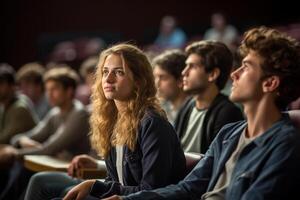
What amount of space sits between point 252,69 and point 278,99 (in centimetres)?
12

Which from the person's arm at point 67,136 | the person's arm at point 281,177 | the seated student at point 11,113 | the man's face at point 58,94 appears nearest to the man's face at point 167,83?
the person's arm at point 67,136

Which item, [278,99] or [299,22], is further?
[299,22]

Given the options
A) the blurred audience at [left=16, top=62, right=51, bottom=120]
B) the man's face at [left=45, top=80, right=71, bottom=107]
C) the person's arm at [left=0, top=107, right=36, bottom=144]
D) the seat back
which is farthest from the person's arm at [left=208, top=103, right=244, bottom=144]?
the blurred audience at [left=16, top=62, right=51, bottom=120]

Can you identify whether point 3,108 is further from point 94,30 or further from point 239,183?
point 94,30

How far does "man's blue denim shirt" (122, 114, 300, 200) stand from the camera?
1737 millimetres

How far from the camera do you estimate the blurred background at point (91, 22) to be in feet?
25.4

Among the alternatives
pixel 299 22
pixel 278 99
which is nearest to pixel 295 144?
pixel 278 99

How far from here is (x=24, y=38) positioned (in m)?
8.87

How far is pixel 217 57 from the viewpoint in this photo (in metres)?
3.06

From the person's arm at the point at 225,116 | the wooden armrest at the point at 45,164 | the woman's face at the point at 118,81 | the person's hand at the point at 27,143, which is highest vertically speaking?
the woman's face at the point at 118,81

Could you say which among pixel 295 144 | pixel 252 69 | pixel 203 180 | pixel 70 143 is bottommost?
pixel 70 143

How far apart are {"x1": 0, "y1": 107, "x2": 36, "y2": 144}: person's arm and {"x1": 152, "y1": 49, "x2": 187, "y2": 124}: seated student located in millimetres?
1275

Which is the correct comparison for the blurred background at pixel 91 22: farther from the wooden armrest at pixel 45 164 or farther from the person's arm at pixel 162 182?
the person's arm at pixel 162 182

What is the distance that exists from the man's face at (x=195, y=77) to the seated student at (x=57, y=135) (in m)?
1.11
